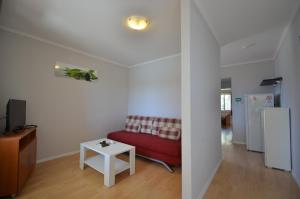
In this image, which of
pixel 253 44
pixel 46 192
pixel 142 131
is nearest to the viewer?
pixel 46 192

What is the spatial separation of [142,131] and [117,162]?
1.28 meters

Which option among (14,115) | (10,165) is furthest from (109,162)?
(14,115)

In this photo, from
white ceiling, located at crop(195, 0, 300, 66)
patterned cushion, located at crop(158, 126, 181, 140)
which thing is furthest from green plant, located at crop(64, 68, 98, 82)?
white ceiling, located at crop(195, 0, 300, 66)

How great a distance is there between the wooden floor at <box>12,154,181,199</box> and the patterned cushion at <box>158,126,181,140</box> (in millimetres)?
615

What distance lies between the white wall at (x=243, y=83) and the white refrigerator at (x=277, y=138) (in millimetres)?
1680

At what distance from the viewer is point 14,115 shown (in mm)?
2064

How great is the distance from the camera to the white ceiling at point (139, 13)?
1850 millimetres

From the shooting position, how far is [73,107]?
3.31m

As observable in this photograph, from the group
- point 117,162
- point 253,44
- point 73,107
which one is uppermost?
point 253,44

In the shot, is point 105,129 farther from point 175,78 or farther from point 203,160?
point 203,160

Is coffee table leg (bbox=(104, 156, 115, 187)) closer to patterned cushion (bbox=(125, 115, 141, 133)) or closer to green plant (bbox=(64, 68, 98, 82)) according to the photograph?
patterned cushion (bbox=(125, 115, 141, 133))

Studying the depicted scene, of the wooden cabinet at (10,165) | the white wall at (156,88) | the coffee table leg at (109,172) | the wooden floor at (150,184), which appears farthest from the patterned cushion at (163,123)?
the wooden cabinet at (10,165)

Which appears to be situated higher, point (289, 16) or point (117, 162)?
point (289, 16)

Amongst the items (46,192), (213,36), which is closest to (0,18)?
(46,192)
